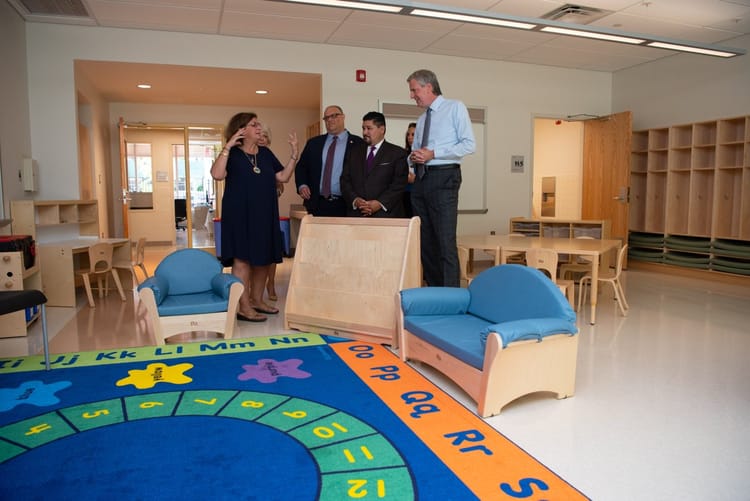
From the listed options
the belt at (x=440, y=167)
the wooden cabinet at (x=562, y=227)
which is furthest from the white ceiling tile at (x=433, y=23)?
the wooden cabinet at (x=562, y=227)

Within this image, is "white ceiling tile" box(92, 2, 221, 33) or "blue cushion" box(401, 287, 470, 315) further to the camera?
"white ceiling tile" box(92, 2, 221, 33)

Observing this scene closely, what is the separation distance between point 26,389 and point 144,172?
10.6m

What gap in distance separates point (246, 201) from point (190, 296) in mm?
927

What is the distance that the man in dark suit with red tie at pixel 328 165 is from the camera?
205 inches

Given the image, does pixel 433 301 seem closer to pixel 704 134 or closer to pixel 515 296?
pixel 515 296

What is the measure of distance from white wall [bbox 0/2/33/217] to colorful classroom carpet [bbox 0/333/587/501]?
2.98 m

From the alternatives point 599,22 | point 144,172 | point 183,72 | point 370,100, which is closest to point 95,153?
point 183,72

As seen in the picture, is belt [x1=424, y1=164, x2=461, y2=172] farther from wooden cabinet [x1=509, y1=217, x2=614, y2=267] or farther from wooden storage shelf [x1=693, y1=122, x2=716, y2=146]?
wooden storage shelf [x1=693, y1=122, x2=716, y2=146]

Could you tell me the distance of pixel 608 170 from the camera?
9.16 metres

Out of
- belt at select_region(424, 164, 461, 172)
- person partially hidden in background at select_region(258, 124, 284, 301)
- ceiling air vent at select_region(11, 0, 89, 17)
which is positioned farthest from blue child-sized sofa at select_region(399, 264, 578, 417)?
ceiling air vent at select_region(11, 0, 89, 17)

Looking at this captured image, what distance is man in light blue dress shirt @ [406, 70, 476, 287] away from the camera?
14.4ft

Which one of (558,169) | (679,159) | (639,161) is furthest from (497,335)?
(558,169)

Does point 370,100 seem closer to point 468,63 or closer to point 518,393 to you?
point 468,63

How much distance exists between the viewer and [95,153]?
9031 mm
